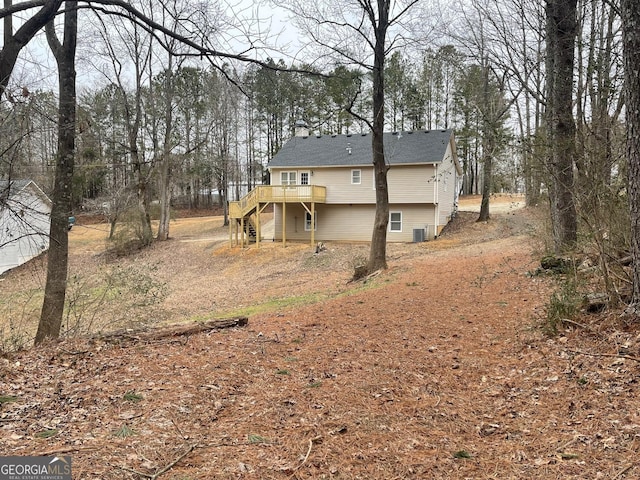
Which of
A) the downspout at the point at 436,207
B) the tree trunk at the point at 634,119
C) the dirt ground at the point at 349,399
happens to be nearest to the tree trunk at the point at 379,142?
the dirt ground at the point at 349,399

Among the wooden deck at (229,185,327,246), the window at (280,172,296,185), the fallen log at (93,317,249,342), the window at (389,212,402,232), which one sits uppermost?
the window at (280,172,296,185)

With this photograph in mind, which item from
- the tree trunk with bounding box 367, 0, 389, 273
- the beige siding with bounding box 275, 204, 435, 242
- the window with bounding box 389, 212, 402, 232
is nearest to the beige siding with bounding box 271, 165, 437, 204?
the beige siding with bounding box 275, 204, 435, 242

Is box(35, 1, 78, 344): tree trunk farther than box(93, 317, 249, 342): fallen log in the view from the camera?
Yes

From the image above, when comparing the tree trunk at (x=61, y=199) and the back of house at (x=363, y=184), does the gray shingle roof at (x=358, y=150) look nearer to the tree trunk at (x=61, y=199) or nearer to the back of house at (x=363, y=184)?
the back of house at (x=363, y=184)

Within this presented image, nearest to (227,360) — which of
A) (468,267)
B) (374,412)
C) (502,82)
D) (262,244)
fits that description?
(374,412)

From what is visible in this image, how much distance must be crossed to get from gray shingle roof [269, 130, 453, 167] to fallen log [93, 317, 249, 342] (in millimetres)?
17836

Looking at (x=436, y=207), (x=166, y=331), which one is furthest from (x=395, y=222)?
(x=166, y=331)

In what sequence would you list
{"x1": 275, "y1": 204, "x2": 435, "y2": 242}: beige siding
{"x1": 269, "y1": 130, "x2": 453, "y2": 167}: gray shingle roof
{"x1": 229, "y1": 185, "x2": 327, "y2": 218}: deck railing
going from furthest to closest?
{"x1": 275, "y1": 204, "x2": 435, "y2": 242}: beige siding, {"x1": 269, "y1": 130, "x2": 453, "y2": 167}: gray shingle roof, {"x1": 229, "y1": 185, "x2": 327, "y2": 218}: deck railing

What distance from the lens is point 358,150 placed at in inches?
1005

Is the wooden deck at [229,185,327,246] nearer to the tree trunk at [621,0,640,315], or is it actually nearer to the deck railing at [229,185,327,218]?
the deck railing at [229,185,327,218]

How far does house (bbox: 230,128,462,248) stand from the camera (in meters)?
23.8

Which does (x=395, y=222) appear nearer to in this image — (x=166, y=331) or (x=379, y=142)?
(x=379, y=142)

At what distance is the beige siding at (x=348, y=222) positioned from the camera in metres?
24.3

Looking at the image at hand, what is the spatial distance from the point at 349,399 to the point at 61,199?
5.93m
